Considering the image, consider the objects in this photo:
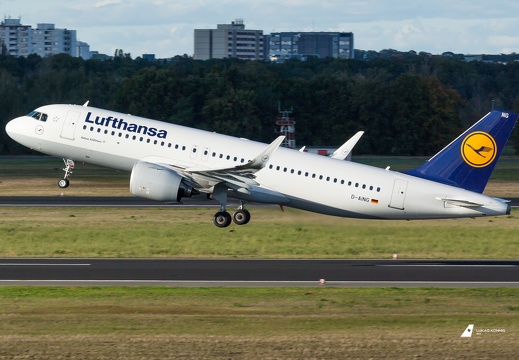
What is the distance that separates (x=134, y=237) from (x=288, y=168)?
7.08 m

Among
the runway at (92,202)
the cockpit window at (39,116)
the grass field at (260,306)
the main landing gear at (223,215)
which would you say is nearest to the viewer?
the grass field at (260,306)

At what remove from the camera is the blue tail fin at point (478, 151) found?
40.1 metres

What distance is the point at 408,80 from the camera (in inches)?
4946

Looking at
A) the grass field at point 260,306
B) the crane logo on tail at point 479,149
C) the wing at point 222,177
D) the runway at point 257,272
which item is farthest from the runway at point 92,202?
the runway at point 257,272

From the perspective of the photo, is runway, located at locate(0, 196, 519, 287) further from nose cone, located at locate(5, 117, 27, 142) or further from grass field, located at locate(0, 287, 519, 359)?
nose cone, located at locate(5, 117, 27, 142)

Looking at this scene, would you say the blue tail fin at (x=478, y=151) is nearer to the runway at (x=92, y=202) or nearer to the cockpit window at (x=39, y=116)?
the cockpit window at (x=39, y=116)

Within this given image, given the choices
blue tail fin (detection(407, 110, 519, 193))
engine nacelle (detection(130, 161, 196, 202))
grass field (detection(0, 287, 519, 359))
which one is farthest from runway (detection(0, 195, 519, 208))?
grass field (detection(0, 287, 519, 359))

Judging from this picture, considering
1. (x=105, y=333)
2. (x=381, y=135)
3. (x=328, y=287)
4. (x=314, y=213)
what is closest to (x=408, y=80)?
(x=381, y=135)

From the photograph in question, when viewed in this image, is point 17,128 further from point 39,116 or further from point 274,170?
point 274,170

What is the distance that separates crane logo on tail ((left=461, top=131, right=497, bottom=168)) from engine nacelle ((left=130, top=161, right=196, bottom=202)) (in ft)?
37.2

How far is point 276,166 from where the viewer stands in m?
42.3

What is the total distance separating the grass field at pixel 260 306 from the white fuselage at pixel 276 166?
1482 mm

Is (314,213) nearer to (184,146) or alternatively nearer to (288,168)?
(288,168)

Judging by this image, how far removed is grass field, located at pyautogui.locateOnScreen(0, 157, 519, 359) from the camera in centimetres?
2316
